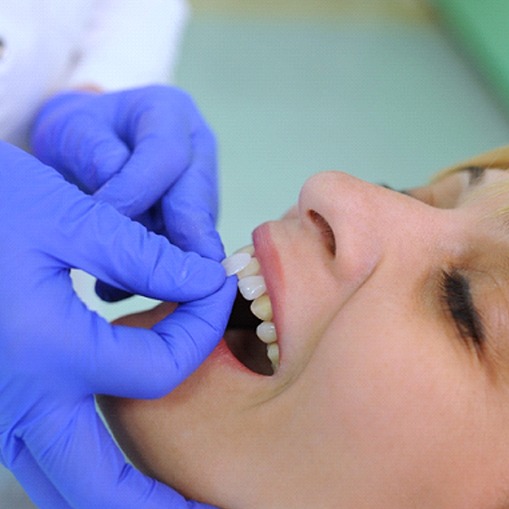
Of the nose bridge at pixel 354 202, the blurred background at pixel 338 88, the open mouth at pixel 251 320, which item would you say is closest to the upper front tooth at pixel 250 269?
the open mouth at pixel 251 320

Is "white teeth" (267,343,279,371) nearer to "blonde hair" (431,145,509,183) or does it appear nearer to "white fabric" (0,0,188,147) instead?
"blonde hair" (431,145,509,183)

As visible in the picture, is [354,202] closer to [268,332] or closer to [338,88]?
[268,332]

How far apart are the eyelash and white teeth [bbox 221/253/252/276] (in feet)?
0.86

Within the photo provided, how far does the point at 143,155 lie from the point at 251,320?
31 cm

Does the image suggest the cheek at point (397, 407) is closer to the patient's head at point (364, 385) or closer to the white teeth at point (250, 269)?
the patient's head at point (364, 385)

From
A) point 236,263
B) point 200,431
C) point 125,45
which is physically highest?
point 125,45

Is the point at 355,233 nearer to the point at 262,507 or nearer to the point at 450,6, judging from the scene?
the point at 262,507

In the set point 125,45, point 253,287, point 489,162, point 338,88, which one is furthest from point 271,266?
point 338,88

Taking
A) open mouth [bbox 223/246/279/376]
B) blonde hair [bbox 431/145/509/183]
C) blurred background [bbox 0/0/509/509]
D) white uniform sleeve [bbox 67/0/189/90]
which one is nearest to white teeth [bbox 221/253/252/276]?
open mouth [bbox 223/246/279/376]

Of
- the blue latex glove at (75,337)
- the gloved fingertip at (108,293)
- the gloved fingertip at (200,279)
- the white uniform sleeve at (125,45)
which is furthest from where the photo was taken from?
the white uniform sleeve at (125,45)

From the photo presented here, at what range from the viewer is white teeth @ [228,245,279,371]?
0.93 m

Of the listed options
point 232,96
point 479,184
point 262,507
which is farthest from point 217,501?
point 232,96

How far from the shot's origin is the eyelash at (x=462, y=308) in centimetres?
84

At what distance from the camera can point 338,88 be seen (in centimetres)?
285
